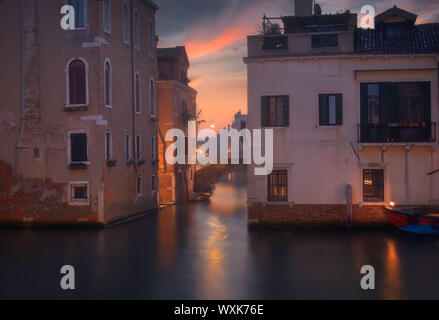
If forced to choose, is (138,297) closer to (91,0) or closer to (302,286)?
(302,286)

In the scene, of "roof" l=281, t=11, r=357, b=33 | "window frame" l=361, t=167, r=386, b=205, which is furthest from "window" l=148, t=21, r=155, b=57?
"window frame" l=361, t=167, r=386, b=205

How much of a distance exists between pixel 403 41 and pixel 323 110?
4866 millimetres

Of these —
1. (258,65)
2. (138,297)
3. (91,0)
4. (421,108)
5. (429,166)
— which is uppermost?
(91,0)

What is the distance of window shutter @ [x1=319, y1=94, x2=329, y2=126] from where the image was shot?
20.5 meters

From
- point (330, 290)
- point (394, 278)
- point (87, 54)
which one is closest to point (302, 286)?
point (330, 290)

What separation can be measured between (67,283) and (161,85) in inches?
898

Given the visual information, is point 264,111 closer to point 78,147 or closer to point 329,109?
point 329,109

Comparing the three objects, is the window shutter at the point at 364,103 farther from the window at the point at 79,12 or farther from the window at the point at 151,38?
the window at the point at 151,38

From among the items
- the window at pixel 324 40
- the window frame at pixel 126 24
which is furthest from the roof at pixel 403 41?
the window frame at pixel 126 24

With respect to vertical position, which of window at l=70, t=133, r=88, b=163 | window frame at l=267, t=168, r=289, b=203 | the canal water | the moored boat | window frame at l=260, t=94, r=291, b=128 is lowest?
the canal water

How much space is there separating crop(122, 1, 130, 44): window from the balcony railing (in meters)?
13.7

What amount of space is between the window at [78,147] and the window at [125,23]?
6357 mm

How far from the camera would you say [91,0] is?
72.9ft
